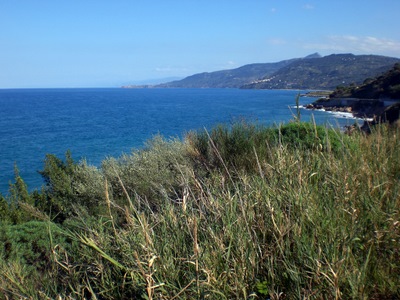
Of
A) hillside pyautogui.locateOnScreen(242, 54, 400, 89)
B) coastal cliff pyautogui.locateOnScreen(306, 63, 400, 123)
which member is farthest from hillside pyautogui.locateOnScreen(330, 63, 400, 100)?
hillside pyautogui.locateOnScreen(242, 54, 400, 89)

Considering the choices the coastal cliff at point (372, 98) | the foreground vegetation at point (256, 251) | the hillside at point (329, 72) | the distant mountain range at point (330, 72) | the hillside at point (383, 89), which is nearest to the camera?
the foreground vegetation at point (256, 251)

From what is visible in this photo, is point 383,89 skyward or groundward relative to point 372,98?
skyward

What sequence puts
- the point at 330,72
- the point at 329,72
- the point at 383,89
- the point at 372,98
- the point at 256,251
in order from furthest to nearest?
the point at 329,72
the point at 330,72
the point at 383,89
the point at 372,98
the point at 256,251

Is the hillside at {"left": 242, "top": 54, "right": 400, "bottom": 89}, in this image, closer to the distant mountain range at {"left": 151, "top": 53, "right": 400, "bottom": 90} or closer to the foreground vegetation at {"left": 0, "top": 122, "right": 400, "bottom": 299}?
the distant mountain range at {"left": 151, "top": 53, "right": 400, "bottom": 90}

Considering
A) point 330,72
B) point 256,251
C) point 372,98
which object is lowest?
point 372,98

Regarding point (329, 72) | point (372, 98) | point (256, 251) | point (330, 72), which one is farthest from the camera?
point (329, 72)

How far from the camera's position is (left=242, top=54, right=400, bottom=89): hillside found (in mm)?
103875

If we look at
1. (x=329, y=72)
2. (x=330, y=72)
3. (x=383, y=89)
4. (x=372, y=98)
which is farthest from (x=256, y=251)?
(x=329, y=72)

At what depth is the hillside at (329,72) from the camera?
103875 mm

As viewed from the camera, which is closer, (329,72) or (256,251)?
(256,251)

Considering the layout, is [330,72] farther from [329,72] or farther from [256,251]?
[256,251]

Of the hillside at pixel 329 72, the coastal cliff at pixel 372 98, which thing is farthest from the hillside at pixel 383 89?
the hillside at pixel 329 72

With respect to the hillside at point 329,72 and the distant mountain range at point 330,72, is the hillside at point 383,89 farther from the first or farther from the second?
the hillside at point 329,72

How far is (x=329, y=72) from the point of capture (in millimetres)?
120438
